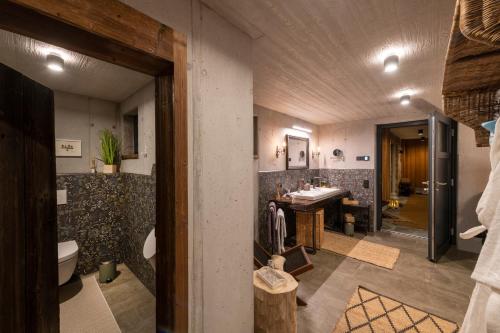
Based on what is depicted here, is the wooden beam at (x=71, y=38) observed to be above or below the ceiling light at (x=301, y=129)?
below

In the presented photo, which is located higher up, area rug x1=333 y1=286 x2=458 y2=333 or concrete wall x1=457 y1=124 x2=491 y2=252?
concrete wall x1=457 y1=124 x2=491 y2=252

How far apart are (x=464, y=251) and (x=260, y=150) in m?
3.66

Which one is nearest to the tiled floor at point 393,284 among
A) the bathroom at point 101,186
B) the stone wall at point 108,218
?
the bathroom at point 101,186

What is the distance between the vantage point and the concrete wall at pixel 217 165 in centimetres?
112

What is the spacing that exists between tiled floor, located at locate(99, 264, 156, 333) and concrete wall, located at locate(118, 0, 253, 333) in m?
1.10

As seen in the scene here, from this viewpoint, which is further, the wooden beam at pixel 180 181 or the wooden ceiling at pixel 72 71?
the wooden ceiling at pixel 72 71

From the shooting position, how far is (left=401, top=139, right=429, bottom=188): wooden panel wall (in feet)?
28.5

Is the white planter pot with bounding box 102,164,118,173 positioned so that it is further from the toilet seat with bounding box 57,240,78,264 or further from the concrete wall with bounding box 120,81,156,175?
the toilet seat with bounding box 57,240,78,264

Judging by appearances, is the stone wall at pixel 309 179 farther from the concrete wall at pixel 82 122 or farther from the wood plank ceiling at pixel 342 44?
A: the concrete wall at pixel 82 122

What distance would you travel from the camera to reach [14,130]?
106 cm

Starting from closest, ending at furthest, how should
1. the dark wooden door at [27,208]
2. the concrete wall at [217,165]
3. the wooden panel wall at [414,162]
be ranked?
1. the dark wooden door at [27,208]
2. the concrete wall at [217,165]
3. the wooden panel wall at [414,162]

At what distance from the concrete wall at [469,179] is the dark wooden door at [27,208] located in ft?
16.7

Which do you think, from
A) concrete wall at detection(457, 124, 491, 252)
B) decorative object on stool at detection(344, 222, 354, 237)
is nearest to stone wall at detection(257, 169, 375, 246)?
decorative object on stool at detection(344, 222, 354, 237)

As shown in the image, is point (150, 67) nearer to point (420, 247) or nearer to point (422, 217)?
point (420, 247)
